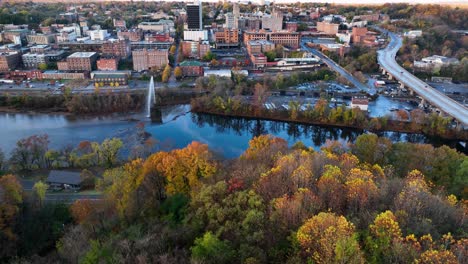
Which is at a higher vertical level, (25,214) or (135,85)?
(135,85)

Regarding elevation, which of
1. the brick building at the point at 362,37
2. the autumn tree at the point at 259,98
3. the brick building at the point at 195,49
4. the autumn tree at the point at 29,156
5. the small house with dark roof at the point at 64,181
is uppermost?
the brick building at the point at 362,37

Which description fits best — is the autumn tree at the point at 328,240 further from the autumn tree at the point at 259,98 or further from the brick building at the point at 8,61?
the brick building at the point at 8,61

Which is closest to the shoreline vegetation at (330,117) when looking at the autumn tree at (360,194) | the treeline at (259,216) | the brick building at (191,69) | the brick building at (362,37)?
the brick building at (191,69)

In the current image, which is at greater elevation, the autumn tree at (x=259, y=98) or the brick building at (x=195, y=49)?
the brick building at (x=195, y=49)

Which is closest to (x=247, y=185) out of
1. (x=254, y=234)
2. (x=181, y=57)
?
(x=254, y=234)

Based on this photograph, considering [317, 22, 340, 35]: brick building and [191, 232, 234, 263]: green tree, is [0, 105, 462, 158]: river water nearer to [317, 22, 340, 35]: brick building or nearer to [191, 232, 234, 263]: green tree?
[191, 232, 234, 263]: green tree

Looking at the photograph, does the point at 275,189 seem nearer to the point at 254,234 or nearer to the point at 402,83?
the point at 254,234
